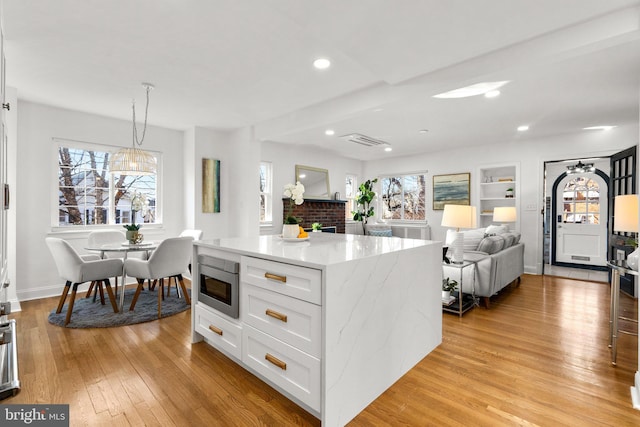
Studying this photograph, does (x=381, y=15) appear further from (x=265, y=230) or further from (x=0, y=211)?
(x=265, y=230)

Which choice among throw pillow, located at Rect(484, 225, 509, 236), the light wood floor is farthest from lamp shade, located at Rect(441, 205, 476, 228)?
throw pillow, located at Rect(484, 225, 509, 236)

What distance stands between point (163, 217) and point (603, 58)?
18.8 feet

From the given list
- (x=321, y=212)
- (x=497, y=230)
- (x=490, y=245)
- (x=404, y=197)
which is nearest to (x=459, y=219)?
(x=490, y=245)

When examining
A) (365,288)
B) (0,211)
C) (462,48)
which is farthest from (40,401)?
(462,48)

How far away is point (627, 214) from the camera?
7.45ft

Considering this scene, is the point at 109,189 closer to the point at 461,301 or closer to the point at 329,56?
the point at 329,56

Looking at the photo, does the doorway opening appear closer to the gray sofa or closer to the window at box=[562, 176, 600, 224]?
the window at box=[562, 176, 600, 224]

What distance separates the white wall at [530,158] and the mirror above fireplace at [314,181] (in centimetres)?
224

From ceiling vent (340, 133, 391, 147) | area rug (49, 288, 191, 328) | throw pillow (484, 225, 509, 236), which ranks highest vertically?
ceiling vent (340, 133, 391, 147)

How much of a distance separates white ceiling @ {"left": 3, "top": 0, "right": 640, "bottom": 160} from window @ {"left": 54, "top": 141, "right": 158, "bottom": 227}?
627mm

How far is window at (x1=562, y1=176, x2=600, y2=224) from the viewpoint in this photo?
610 centimetres

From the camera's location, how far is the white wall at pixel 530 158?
5004 millimetres

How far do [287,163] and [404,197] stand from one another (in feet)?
10.1

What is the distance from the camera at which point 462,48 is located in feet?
8.13
